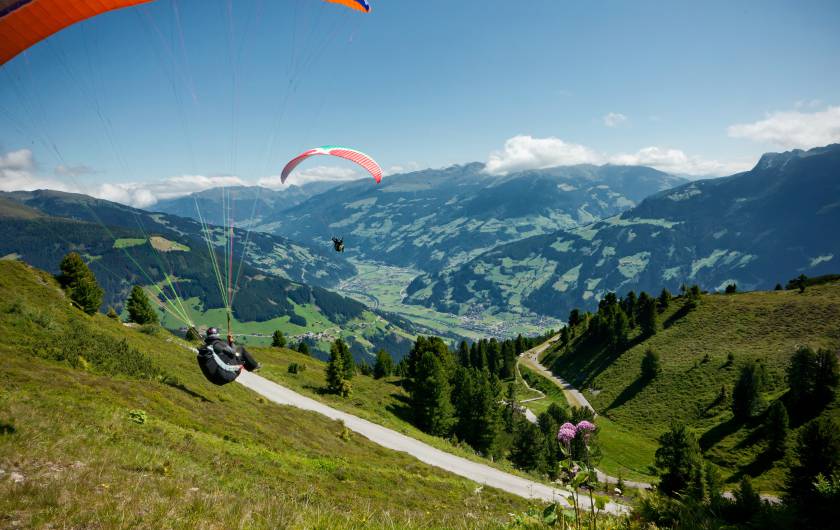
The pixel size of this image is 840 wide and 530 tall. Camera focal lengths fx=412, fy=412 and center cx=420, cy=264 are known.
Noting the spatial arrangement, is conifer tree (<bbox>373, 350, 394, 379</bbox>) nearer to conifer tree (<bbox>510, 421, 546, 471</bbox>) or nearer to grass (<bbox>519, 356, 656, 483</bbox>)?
conifer tree (<bbox>510, 421, 546, 471</bbox>)

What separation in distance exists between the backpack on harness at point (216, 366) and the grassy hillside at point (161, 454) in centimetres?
233

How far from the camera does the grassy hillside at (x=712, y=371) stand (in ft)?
185

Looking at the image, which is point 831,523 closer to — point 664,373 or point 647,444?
point 647,444

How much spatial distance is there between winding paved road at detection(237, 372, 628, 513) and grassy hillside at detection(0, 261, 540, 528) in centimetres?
506

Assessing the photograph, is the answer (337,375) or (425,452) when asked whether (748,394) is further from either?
(337,375)

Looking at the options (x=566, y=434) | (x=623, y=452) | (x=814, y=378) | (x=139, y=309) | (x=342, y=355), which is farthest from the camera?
→ (x=623, y=452)

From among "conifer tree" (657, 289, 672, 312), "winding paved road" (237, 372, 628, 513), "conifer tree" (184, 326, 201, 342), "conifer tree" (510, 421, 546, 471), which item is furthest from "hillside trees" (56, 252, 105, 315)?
"conifer tree" (657, 289, 672, 312)

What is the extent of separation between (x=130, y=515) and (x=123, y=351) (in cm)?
2719

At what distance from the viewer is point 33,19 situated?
1102cm

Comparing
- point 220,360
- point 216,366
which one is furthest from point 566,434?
point 220,360

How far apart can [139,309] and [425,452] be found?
172 feet

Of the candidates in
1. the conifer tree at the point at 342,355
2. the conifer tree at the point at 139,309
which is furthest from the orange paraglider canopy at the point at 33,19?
the conifer tree at the point at 139,309

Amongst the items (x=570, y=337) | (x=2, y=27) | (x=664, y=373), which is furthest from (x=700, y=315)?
(x=2, y=27)

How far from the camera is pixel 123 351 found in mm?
27516
